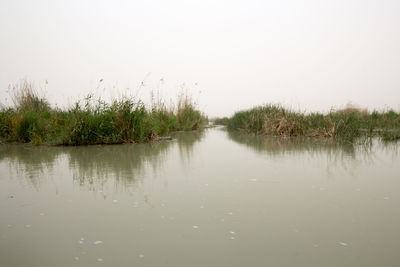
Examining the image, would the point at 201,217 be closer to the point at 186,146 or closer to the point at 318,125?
the point at 186,146

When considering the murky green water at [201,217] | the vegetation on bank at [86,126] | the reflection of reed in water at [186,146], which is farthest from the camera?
the vegetation on bank at [86,126]

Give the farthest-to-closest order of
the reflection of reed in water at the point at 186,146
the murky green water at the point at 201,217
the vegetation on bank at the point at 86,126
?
the vegetation on bank at the point at 86,126 < the reflection of reed in water at the point at 186,146 < the murky green water at the point at 201,217

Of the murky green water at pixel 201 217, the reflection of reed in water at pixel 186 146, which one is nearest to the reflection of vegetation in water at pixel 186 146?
the reflection of reed in water at pixel 186 146

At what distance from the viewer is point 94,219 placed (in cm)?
102

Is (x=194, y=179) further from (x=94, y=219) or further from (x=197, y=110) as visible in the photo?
(x=197, y=110)

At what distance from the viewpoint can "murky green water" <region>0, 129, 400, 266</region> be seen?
0.77m

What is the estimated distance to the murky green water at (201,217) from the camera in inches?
30.3

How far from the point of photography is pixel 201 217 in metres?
1.03

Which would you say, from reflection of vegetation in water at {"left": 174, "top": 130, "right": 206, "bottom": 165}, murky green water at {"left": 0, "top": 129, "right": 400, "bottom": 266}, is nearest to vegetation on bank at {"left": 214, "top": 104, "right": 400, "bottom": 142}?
reflection of vegetation in water at {"left": 174, "top": 130, "right": 206, "bottom": 165}

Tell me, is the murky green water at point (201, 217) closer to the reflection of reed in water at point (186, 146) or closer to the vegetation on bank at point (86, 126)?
the reflection of reed in water at point (186, 146)

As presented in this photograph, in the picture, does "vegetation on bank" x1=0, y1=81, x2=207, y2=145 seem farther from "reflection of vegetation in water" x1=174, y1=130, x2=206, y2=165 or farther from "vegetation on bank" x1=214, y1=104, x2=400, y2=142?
"vegetation on bank" x1=214, y1=104, x2=400, y2=142

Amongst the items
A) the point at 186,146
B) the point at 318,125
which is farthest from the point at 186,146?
the point at 318,125

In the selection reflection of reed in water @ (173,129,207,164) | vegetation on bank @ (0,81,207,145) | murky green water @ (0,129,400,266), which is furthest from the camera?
vegetation on bank @ (0,81,207,145)

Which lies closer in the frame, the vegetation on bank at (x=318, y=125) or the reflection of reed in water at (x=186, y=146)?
the reflection of reed in water at (x=186, y=146)
